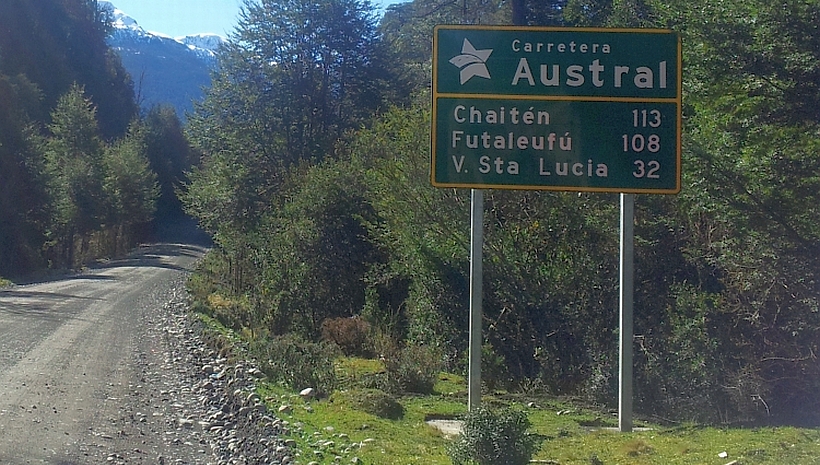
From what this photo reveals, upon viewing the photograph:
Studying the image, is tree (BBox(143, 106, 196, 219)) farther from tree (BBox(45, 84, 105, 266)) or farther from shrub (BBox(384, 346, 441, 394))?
shrub (BBox(384, 346, 441, 394))

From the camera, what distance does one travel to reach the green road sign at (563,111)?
8547 millimetres

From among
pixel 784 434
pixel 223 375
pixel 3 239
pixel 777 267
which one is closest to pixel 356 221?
pixel 223 375

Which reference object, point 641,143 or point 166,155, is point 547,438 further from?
point 166,155

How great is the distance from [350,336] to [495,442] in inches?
403

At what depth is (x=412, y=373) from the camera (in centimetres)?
1216

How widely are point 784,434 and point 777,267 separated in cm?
323

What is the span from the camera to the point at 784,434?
27.4 feet

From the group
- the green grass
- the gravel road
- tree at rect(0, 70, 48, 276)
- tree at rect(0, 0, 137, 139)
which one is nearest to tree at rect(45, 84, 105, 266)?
tree at rect(0, 70, 48, 276)

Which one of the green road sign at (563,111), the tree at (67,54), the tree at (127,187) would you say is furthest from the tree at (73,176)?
the green road sign at (563,111)

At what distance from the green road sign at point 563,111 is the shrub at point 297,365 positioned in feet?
13.9

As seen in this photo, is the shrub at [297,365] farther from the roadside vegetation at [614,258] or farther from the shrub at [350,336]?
the shrub at [350,336]

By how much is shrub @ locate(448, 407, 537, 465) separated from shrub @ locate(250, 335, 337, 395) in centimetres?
434

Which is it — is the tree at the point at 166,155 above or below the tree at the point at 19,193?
above

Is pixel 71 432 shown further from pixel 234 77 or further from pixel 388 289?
pixel 234 77
